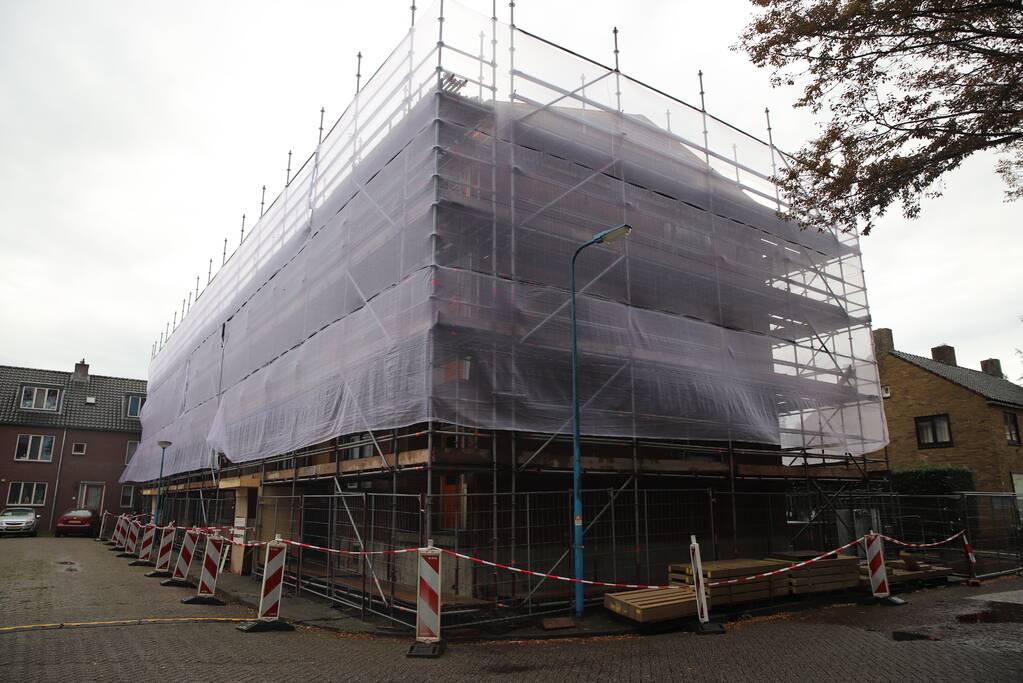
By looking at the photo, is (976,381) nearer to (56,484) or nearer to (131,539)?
(131,539)

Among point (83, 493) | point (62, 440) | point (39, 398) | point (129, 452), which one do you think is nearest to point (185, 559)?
point (83, 493)

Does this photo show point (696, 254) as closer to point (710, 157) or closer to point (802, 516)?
point (710, 157)

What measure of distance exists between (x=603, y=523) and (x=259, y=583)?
8143 millimetres

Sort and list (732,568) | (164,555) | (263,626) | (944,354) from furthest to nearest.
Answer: (944,354) < (164,555) < (732,568) < (263,626)

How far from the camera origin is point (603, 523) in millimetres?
12922

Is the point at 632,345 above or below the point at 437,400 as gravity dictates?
above

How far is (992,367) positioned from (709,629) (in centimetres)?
3551

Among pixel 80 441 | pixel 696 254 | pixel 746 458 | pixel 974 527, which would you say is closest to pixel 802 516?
pixel 746 458

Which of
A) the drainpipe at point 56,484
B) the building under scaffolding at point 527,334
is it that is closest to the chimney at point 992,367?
the building under scaffolding at point 527,334

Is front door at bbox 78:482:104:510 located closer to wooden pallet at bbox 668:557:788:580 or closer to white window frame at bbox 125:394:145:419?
white window frame at bbox 125:394:145:419

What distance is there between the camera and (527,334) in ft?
38.7

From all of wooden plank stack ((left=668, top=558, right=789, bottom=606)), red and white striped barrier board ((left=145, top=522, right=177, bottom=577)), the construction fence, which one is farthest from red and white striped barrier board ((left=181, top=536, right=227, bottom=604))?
wooden plank stack ((left=668, top=558, right=789, bottom=606))

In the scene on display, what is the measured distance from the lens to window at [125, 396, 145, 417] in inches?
1622

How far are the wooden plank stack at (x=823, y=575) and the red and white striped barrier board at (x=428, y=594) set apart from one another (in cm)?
663
